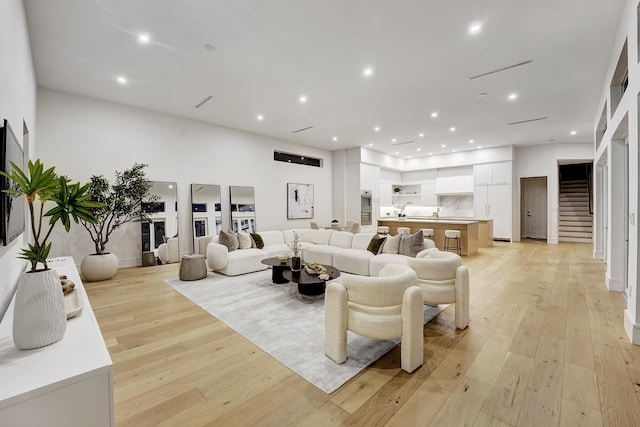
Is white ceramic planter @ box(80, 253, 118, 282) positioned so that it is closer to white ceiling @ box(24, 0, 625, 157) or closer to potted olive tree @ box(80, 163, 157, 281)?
potted olive tree @ box(80, 163, 157, 281)

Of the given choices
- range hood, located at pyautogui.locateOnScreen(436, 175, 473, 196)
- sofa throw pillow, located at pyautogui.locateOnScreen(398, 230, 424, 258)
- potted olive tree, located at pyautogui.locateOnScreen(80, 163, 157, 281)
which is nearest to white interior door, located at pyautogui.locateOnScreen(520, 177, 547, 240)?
range hood, located at pyautogui.locateOnScreen(436, 175, 473, 196)

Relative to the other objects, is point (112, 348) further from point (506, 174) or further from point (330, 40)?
point (506, 174)

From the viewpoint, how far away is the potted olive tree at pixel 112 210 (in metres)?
4.80

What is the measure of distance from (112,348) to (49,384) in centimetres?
185

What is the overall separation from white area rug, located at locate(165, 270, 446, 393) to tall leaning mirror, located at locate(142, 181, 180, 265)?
1.53m

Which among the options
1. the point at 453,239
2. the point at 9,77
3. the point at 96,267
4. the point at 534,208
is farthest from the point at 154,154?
the point at 534,208

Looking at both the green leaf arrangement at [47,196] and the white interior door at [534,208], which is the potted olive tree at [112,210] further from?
the white interior door at [534,208]

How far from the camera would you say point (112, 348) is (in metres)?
2.61

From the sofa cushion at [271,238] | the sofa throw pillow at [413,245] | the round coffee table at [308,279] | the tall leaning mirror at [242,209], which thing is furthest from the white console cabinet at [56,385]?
the tall leaning mirror at [242,209]

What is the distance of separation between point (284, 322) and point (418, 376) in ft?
4.96

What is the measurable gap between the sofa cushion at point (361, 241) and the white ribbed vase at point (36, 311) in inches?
182

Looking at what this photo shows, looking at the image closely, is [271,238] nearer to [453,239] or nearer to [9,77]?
[9,77]

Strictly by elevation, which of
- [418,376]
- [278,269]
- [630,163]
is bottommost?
[418,376]

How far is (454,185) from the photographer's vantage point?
10938mm
